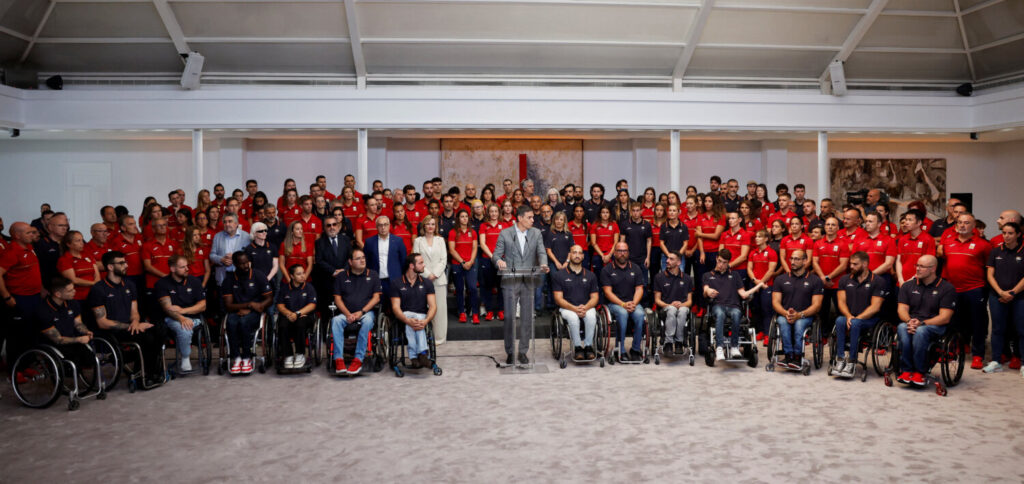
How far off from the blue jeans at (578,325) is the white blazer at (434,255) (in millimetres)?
1499

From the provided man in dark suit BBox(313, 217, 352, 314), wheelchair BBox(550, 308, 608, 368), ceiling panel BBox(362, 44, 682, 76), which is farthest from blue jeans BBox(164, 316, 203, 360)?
ceiling panel BBox(362, 44, 682, 76)

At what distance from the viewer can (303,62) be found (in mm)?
11180

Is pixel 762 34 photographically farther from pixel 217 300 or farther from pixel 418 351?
pixel 217 300

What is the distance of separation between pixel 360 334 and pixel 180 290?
5.72 ft

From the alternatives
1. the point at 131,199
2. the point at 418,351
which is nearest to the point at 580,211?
the point at 418,351

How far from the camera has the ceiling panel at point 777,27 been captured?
10727 millimetres

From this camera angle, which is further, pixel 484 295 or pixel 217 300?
pixel 484 295

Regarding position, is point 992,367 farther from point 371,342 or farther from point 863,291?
point 371,342

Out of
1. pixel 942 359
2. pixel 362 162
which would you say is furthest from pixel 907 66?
pixel 362 162

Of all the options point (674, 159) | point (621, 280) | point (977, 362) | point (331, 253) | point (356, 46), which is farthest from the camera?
point (674, 159)

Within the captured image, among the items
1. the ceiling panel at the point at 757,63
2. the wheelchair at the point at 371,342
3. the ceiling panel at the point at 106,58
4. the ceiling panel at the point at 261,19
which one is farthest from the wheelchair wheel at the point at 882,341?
the ceiling panel at the point at 106,58

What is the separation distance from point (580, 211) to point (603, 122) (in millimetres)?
3396

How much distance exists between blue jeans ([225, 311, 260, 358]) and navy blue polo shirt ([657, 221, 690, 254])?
483 centimetres

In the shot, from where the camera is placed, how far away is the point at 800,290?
6707mm
